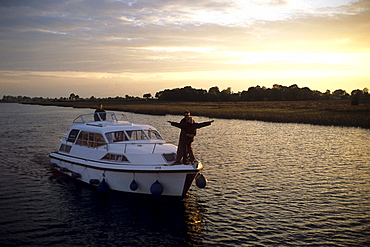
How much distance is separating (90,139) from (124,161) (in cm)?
389

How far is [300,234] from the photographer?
13.1m

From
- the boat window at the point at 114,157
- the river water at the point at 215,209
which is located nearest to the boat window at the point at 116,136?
the boat window at the point at 114,157

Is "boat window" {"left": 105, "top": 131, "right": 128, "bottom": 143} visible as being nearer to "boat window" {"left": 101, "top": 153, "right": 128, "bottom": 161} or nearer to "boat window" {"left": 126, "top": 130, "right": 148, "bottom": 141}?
"boat window" {"left": 126, "top": 130, "right": 148, "bottom": 141}

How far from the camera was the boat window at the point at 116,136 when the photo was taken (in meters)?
18.6

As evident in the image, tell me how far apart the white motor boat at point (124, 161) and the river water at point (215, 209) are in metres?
0.87

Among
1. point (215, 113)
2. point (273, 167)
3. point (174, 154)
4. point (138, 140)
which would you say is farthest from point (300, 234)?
point (215, 113)

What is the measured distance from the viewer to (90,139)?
774 inches

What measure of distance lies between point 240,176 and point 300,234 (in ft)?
27.6

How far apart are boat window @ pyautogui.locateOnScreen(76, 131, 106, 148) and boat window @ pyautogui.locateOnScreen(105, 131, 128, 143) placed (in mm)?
387

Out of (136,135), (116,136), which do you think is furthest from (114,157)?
(136,135)

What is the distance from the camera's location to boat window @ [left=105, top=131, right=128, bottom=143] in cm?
1864

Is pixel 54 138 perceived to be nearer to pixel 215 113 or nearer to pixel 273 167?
pixel 273 167

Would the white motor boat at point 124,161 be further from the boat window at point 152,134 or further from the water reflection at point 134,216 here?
the water reflection at point 134,216

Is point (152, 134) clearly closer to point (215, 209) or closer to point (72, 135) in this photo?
point (72, 135)
